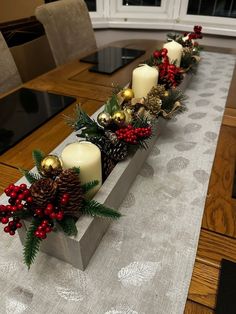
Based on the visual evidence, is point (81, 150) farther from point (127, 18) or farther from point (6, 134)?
point (127, 18)

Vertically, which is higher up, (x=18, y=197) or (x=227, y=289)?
(x=18, y=197)

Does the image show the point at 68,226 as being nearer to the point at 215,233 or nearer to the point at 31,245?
the point at 31,245

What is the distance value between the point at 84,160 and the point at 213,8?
2.20 m

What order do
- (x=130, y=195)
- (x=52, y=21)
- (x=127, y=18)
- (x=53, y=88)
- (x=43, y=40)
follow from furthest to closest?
1. (x=127, y=18)
2. (x=43, y=40)
3. (x=52, y=21)
4. (x=53, y=88)
5. (x=130, y=195)

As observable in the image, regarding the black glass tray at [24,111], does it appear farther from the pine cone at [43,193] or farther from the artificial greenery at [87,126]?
the pine cone at [43,193]

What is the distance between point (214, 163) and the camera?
63 centimetres

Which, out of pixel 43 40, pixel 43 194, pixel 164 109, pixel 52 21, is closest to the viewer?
pixel 43 194

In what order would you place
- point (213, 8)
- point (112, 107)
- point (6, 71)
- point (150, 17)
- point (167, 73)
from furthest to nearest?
point (150, 17)
point (213, 8)
point (6, 71)
point (167, 73)
point (112, 107)

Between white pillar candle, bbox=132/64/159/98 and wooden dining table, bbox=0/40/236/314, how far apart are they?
9 centimetres

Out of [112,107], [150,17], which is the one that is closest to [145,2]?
[150,17]

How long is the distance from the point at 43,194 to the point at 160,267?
216 millimetres

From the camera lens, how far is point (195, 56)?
1061mm

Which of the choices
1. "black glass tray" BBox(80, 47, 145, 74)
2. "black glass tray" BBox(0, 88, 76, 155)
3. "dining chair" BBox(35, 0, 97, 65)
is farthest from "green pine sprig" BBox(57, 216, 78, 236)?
"dining chair" BBox(35, 0, 97, 65)

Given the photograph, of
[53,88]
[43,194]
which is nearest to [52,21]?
[53,88]
